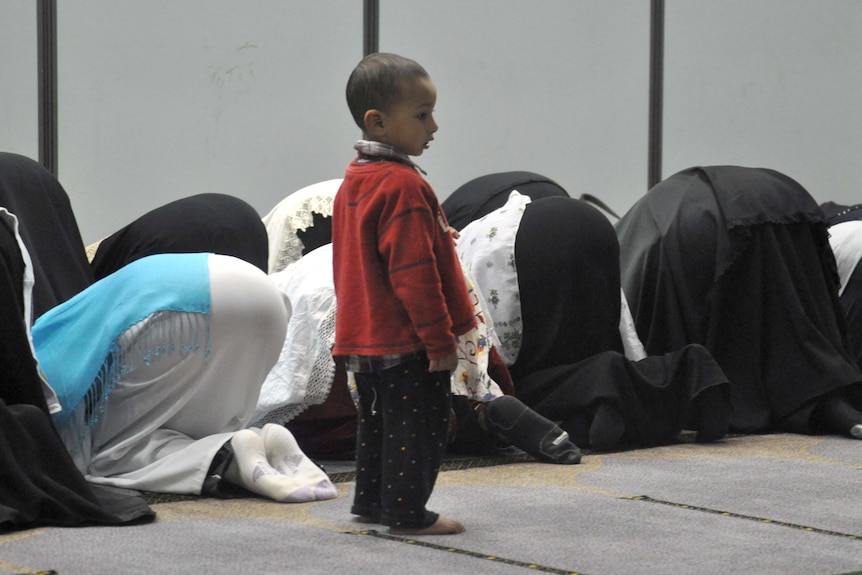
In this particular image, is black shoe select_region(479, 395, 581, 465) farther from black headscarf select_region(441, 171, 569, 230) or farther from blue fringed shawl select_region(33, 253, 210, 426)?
black headscarf select_region(441, 171, 569, 230)

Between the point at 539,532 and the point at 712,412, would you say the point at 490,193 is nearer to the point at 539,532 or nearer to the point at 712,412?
the point at 712,412

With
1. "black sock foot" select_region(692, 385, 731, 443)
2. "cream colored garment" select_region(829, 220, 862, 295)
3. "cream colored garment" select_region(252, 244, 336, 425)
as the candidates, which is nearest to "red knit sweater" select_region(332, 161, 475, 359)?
"cream colored garment" select_region(252, 244, 336, 425)

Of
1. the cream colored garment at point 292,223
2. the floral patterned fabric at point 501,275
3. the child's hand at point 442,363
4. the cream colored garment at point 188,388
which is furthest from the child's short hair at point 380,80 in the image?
the cream colored garment at point 292,223

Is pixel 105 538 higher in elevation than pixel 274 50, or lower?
lower

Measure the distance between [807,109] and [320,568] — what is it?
201 inches

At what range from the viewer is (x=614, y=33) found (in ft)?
19.9

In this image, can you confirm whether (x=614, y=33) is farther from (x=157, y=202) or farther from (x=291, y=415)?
(x=291, y=415)

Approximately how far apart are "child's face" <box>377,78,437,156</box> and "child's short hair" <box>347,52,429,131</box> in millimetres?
13

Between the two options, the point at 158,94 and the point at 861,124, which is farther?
the point at 861,124

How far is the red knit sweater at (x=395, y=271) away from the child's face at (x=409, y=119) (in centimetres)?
6

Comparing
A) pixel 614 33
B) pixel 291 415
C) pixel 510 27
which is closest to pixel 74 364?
pixel 291 415

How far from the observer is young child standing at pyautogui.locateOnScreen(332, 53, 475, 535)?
2.39 m

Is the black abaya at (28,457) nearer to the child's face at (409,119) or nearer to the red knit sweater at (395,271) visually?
the red knit sweater at (395,271)

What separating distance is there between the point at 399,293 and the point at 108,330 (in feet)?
2.83
